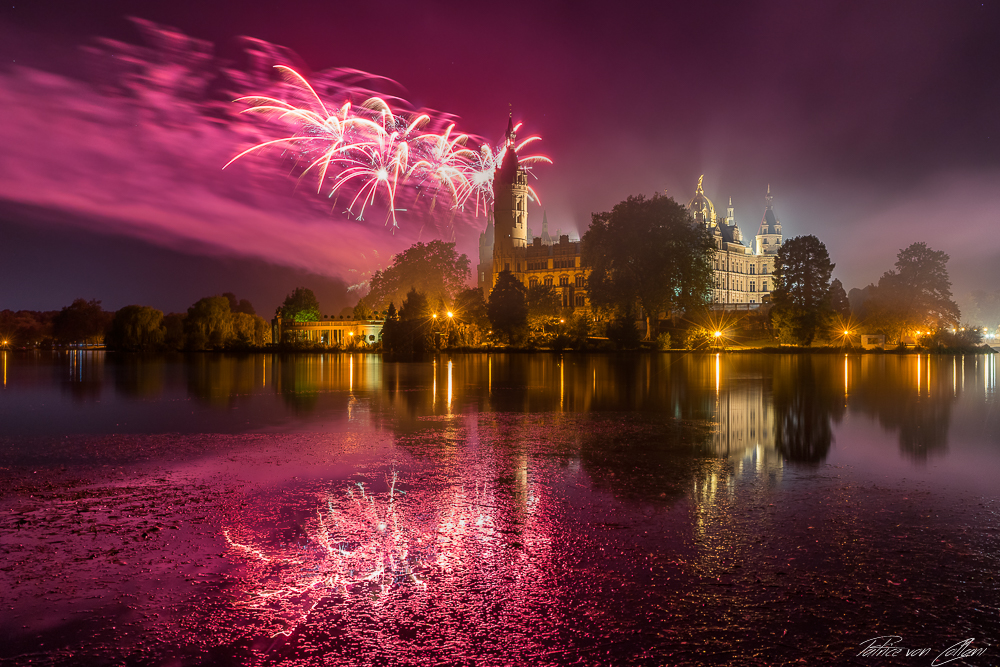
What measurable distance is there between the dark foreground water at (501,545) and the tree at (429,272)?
11174cm

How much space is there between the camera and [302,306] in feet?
424

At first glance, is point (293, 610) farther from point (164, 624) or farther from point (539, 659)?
point (539, 659)

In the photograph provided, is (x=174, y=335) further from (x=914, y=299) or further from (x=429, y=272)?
(x=914, y=299)

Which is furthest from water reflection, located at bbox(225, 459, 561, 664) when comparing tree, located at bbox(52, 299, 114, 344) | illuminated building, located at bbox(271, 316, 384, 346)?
tree, located at bbox(52, 299, 114, 344)

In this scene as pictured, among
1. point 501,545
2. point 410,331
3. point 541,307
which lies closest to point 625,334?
point 541,307

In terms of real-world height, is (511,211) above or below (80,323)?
above

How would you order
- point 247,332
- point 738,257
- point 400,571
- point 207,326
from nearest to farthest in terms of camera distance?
point 400,571 → point 207,326 → point 247,332 → point 738,257

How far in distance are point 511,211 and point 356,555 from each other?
138206 mm

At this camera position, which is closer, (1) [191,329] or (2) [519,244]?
(1) [191,329]

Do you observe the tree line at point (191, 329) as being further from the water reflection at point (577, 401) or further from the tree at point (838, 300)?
the tree at point (838, 300)

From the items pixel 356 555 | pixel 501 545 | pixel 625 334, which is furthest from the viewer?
pixel 625 334

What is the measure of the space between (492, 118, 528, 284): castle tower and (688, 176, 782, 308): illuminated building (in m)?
37.8

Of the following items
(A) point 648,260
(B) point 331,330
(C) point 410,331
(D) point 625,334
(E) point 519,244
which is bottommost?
(D) point 625,334

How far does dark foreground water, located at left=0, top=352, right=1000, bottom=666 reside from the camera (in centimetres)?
529
